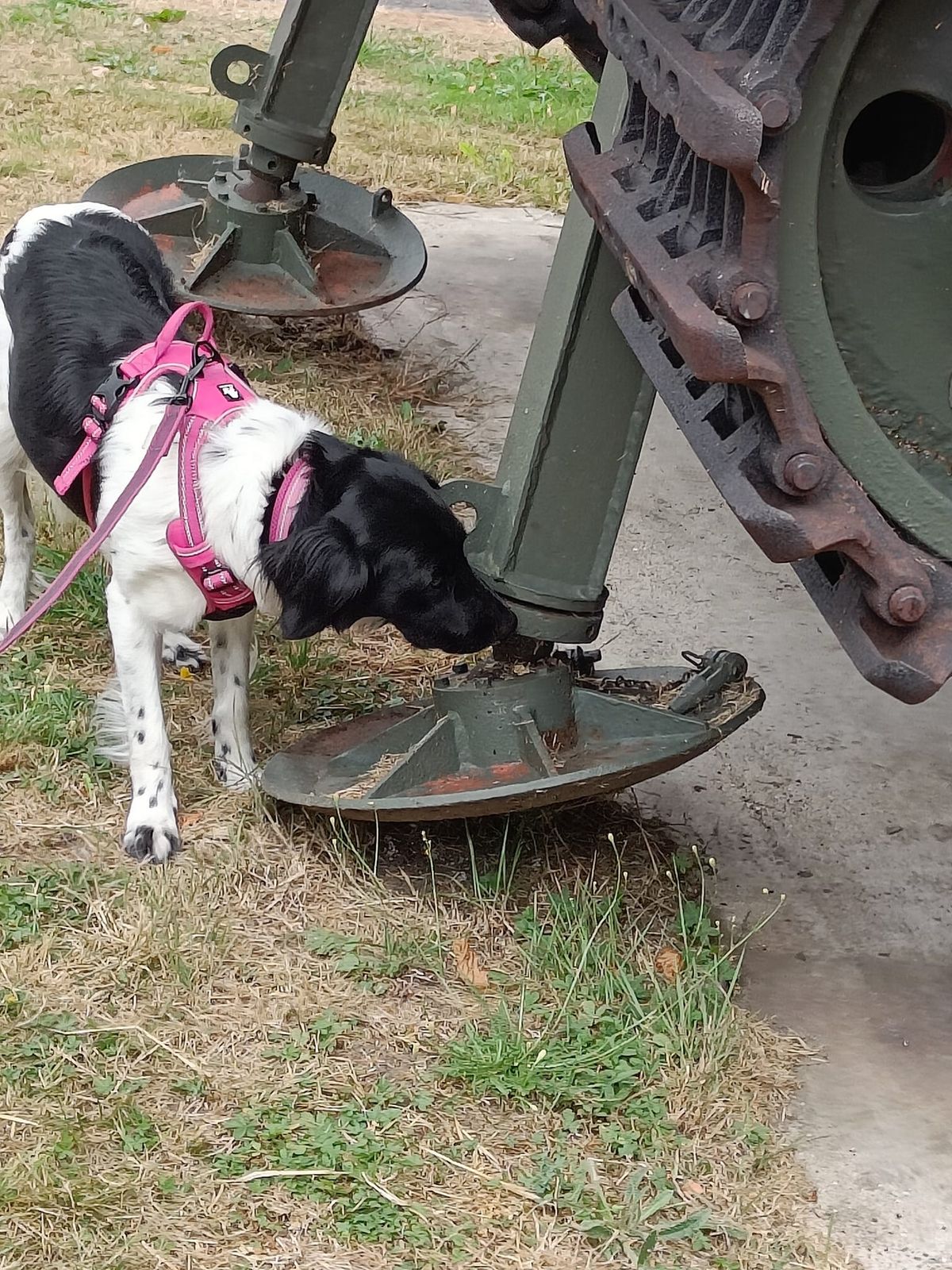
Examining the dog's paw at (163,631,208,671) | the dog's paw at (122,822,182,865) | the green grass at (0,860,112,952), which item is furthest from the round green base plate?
the green grass at (0,860,112,952)

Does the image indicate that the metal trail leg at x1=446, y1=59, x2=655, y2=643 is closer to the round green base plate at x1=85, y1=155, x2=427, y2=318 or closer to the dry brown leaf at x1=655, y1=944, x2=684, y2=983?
the dry brown leaf at x1=655, y1=944, x2=684, y2=983

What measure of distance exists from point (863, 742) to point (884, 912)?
0.66 meters

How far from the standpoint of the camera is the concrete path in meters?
2.50

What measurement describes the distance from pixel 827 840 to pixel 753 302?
1757 mm

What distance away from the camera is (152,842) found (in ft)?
10.4

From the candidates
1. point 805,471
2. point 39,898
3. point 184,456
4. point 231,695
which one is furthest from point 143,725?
point 805,471

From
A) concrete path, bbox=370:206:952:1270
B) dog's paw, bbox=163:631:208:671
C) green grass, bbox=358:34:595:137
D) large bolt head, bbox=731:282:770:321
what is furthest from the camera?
green grass, bbox=358:34:595:137

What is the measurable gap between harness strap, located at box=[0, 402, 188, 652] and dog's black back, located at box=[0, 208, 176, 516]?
323 millimetres

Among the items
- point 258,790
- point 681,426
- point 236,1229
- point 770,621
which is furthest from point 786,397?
point 770,621

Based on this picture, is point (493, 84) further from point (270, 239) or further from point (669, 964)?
point (669, 964)

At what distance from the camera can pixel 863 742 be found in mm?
3713

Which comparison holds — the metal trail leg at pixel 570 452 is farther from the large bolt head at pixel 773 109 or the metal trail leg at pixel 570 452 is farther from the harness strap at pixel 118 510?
the large bolt head at pixel 773 109

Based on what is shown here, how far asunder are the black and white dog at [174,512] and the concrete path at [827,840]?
2.90ft

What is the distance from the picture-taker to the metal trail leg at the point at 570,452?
2734mm
